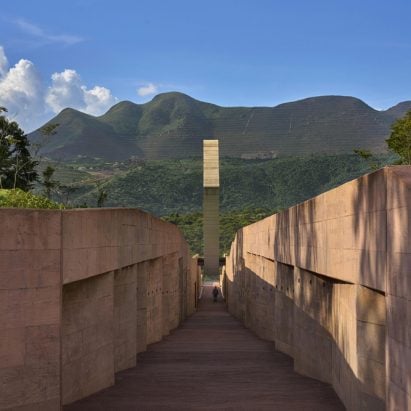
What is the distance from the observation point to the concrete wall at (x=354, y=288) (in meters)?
6.52

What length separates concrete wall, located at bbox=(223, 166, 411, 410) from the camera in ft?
21.4

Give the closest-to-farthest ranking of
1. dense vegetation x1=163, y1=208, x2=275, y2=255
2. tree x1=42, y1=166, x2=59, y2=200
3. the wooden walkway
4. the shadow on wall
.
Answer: the shadow on wall, the wooden walkway, tree x1=42, y1=166, x2=59, y2=200, dense vegetation x1=163, y1=208, x2=275, y2=255

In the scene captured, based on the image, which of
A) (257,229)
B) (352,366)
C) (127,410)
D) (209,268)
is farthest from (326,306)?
(209,268)

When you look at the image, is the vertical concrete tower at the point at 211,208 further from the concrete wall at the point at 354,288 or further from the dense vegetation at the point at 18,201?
the dense vegetation at the point at 18,201

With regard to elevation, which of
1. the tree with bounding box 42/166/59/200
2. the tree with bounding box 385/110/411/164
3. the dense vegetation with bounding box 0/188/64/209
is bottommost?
the dense vegetation with bounding box 0/188/64/209

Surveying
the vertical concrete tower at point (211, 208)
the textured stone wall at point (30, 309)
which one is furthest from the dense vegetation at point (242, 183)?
the textured stone wall at point (30, 309)

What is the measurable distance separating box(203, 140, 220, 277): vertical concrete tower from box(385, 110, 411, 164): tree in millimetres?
26641

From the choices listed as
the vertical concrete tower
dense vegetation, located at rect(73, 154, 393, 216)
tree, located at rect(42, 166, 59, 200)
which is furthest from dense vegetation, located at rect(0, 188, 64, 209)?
dense vegetation, located at rect(73, 154, 393, 216)

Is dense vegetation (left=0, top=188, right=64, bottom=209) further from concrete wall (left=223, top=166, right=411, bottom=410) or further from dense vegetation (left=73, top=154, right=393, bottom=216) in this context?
dense vegetation (left=73, top=154, right=393, bottom=216)

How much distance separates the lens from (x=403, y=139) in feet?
148

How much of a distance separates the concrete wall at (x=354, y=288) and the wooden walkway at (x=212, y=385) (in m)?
0.50

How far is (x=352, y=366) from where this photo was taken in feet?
29.1

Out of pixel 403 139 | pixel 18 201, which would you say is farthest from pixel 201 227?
pixel 18 201

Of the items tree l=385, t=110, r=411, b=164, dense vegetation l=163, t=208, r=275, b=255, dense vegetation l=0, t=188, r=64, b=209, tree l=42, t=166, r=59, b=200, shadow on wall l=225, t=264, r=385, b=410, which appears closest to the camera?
shadow on wall l=225, t=264, r=385, b=410
